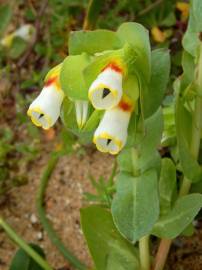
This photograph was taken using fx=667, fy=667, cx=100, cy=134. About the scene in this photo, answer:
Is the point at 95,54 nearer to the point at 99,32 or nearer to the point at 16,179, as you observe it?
the point at 99,32

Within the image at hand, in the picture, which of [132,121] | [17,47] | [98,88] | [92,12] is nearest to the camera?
[98,88]

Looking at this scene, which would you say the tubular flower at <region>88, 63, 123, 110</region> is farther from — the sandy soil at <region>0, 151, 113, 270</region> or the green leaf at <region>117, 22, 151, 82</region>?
the sandy soil at <region>0, 151, 113, 270</region>

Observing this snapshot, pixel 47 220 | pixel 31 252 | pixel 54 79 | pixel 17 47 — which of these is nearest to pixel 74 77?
pixel 54 79

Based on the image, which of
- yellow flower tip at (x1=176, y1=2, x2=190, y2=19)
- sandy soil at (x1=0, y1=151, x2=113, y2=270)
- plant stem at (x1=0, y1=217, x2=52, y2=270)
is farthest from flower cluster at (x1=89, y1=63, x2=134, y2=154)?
yellow flower tip at (x1=176, y1=2, x2=190, y2=19)

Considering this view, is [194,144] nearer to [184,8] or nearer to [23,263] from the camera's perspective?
[23,263]

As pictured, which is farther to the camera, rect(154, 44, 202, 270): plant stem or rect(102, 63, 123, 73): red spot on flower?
rect(154, 44, 202, 270): plant stem
